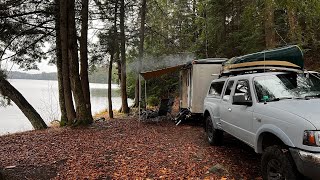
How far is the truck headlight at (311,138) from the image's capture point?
151 inches

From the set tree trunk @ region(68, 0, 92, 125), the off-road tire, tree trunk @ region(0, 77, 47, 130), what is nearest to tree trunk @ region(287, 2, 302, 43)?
the off-road tire

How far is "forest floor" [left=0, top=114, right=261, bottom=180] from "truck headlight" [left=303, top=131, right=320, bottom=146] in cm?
195

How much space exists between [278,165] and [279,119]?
66 centimetres

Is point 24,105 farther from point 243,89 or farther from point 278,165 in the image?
point 278,165

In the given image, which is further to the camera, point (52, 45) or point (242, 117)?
point (52, 45)

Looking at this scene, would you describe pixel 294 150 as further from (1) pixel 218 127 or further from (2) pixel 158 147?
(2) pixel 158 147

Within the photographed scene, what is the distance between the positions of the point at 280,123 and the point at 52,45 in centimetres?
1347

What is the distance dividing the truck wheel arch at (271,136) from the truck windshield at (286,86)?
0.61 metres

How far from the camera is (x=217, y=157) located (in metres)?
7.12

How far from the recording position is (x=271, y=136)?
4.99 meters

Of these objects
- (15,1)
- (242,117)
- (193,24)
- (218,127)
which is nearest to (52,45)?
(15,1)

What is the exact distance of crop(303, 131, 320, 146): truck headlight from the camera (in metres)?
3.85

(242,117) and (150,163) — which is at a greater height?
(242,117)

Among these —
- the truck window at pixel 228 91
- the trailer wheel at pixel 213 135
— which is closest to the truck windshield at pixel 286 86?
the truck window at pixel 228 91
